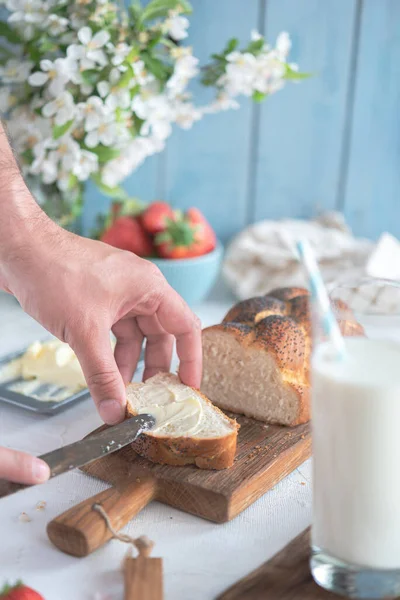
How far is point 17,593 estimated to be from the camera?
96 cm

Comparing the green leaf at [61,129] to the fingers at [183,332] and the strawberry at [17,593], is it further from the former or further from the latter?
the strawberry at [17,593]

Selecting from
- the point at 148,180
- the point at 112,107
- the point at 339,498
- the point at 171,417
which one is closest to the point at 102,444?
A: the point at 171,417

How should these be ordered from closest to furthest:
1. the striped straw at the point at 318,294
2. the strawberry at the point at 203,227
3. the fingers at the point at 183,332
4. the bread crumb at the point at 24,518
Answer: the striped straw at the point at 318,294, the bread crumb at the point at 24,518, the fingers at the point at 183,332, the strawberry at the point at 203,227

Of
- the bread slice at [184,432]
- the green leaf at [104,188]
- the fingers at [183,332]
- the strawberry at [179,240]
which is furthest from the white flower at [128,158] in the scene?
the bread slice at [184,432]

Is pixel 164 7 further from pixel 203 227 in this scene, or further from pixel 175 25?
pixel 203 227

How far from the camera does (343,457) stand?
3.33 ft

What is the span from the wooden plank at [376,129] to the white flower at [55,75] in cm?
132

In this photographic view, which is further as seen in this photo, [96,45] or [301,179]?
[301,179]

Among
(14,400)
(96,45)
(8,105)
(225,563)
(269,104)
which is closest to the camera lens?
(225,563)

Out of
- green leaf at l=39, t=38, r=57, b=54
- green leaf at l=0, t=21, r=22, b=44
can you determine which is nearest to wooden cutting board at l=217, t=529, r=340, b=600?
green leaf at l=39, t=38, r=57, b=54

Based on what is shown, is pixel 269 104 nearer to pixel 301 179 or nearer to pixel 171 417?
pixel 301 179

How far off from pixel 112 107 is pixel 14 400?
0.85 metres

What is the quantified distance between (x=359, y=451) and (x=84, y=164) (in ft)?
4.46

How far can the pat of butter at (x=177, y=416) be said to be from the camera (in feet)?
4.45
